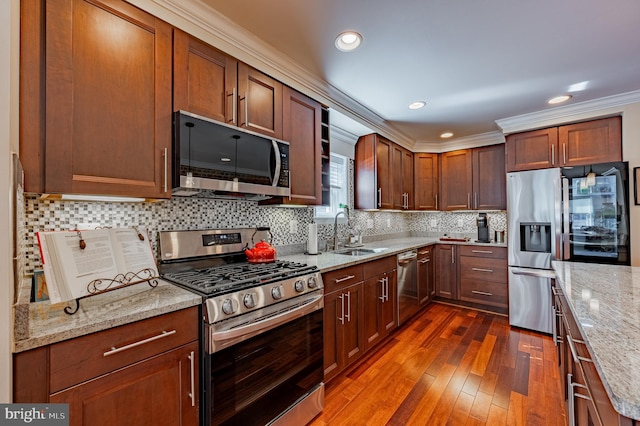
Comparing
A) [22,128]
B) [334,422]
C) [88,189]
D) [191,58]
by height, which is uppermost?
[191,58]

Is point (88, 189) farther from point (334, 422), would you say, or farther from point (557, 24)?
point (557, 24)

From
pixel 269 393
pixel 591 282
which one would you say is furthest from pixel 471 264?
pixel 269 393

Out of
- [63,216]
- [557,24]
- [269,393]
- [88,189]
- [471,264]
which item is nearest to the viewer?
[88,189]

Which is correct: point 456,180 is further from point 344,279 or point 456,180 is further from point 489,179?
point 344,279

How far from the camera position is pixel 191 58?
155 centimetres

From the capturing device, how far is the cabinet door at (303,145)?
84.2 inches

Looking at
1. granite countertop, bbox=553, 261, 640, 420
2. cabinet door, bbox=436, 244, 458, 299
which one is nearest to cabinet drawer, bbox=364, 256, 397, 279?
A: granite countertop, bbox=553, 261, 640, 420

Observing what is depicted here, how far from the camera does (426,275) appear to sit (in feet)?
11.9

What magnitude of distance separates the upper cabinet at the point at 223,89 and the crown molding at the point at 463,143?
3.03 metres

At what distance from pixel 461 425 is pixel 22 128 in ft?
8.70

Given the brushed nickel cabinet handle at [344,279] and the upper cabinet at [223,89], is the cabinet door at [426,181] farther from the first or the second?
the upper cabinet at [223,89]

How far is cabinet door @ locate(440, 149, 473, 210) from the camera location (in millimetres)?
4074

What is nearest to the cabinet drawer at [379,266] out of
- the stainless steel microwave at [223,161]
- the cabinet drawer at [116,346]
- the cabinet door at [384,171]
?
the cabinet door at [384,171]

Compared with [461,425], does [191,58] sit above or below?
above
